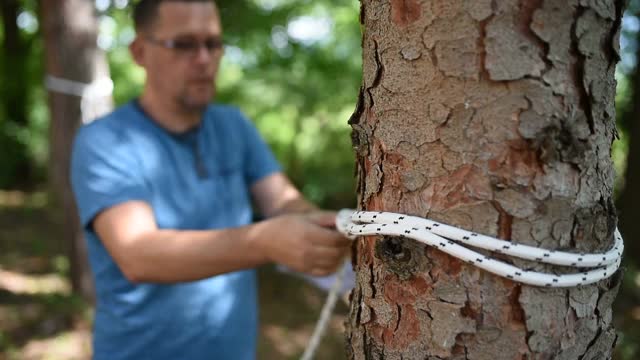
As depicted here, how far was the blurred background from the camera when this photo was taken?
451 cm

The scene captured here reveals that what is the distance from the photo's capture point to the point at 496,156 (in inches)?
33.8

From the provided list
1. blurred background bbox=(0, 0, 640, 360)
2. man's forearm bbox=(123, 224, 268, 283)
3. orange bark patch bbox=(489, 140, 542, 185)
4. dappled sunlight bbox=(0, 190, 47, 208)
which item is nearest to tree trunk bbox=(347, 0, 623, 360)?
orange bark patch bbox=(489, 140, 542, 185)

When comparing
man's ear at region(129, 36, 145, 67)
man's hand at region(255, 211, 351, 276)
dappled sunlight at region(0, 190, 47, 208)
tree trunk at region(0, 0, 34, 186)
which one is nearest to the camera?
man's hand at region(255, 211, 351, 276)

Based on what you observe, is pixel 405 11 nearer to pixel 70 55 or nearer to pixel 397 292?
pixel 397 292

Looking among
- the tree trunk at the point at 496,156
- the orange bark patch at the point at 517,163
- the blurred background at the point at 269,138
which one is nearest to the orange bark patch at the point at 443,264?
the tree trunk at the point at 496,156

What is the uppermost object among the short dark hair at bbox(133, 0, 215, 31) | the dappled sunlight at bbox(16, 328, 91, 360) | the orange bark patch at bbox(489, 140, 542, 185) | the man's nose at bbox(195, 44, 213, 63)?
the short dark hair at bbox(133, 0, 215, 31)

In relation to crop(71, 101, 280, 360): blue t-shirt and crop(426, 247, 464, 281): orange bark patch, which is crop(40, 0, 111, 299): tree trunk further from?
crop(426, 247, 464, 281): orange bark patch

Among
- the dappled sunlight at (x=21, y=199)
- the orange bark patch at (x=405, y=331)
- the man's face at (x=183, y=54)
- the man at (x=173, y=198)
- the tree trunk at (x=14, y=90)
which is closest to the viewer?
the orange bark patch at (x=405, y=331)

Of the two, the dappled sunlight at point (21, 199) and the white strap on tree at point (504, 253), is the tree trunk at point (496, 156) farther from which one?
the dappled sunlight at point (21, 199)

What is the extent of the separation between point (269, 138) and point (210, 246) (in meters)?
5.62

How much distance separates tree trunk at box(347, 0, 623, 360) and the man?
2.17 ft

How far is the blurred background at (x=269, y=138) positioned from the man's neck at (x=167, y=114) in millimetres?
2335

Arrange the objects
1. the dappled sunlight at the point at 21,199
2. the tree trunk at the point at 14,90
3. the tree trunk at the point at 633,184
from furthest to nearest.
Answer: the tree trunk at the point at 14,90 < the dappled sunlight at the point at 21,199 < the tree trunk at the point at 633,184

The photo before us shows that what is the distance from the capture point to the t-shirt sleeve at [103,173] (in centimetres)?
177
